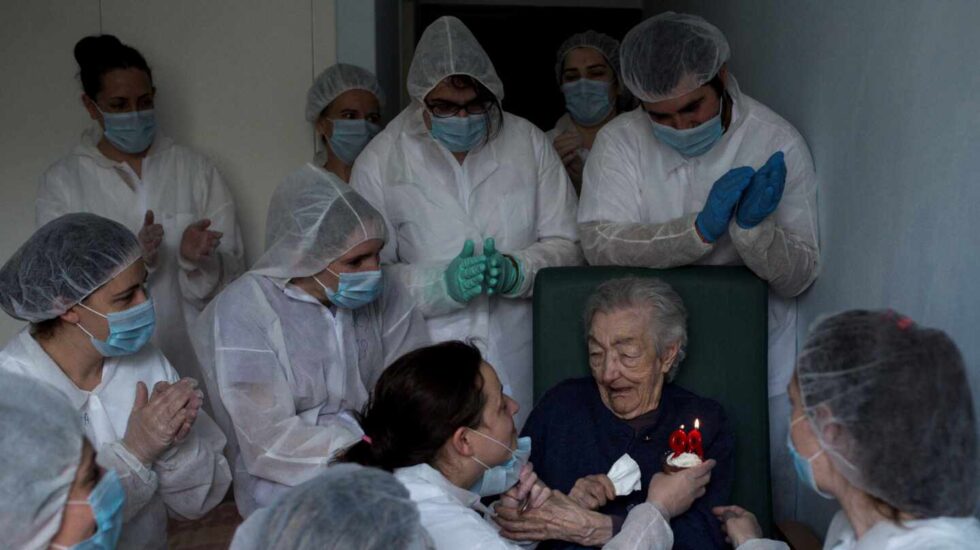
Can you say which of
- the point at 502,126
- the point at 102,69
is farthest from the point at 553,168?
the point at 102,69

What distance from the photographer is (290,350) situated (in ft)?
8.08

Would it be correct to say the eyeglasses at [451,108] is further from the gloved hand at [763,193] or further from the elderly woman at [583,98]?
the gloved hand at [763,193]

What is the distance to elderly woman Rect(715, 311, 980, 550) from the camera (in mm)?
1362

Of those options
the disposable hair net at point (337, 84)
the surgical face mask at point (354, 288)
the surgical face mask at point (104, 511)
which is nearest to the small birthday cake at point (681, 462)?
the surgical face mask at point (354, 288)

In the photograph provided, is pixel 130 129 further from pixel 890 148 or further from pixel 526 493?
pixel 890 148

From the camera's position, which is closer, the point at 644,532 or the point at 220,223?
the point at 644,532

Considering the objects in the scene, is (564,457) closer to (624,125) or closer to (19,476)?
(624,125)

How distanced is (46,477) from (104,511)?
14cm

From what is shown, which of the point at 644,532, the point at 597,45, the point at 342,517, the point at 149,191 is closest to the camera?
the point at 342,517

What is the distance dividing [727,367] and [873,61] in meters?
0.80

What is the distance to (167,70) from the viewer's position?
3.92 m

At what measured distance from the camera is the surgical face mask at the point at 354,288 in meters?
2.45

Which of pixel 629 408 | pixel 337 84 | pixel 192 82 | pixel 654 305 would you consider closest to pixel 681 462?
pixel 629 408

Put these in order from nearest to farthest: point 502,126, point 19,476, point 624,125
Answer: point 19,476 → point 624,125 → point 502,126
